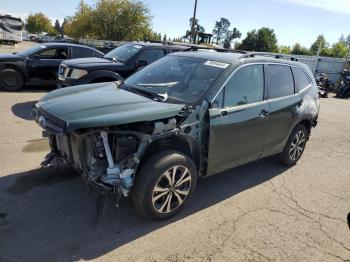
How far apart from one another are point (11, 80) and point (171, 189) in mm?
8444

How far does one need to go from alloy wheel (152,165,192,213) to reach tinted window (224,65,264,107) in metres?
1.04

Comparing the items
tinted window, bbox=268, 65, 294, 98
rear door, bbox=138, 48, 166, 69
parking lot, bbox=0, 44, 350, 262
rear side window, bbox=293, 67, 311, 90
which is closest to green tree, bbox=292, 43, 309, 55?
rear door, bbox=138, 48, 166, 69

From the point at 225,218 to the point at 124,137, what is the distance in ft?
5.27

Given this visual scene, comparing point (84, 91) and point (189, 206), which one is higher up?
point (84, 91)

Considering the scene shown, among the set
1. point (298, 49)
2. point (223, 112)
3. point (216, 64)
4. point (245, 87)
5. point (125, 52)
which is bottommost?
point (223, 112)

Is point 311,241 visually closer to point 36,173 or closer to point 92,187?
point 92,187

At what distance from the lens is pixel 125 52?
971 centimetres

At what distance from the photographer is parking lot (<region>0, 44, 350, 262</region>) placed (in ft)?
11.1

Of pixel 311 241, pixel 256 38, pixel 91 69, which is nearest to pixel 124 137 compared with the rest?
pixel 311 241

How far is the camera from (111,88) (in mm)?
4723

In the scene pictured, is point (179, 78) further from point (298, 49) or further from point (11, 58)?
point (298, 49)

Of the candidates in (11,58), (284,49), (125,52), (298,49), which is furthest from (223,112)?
(284,49)

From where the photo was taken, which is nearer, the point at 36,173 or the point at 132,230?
the point at 132,230

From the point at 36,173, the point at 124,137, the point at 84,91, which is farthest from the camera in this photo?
the point at 36,173
